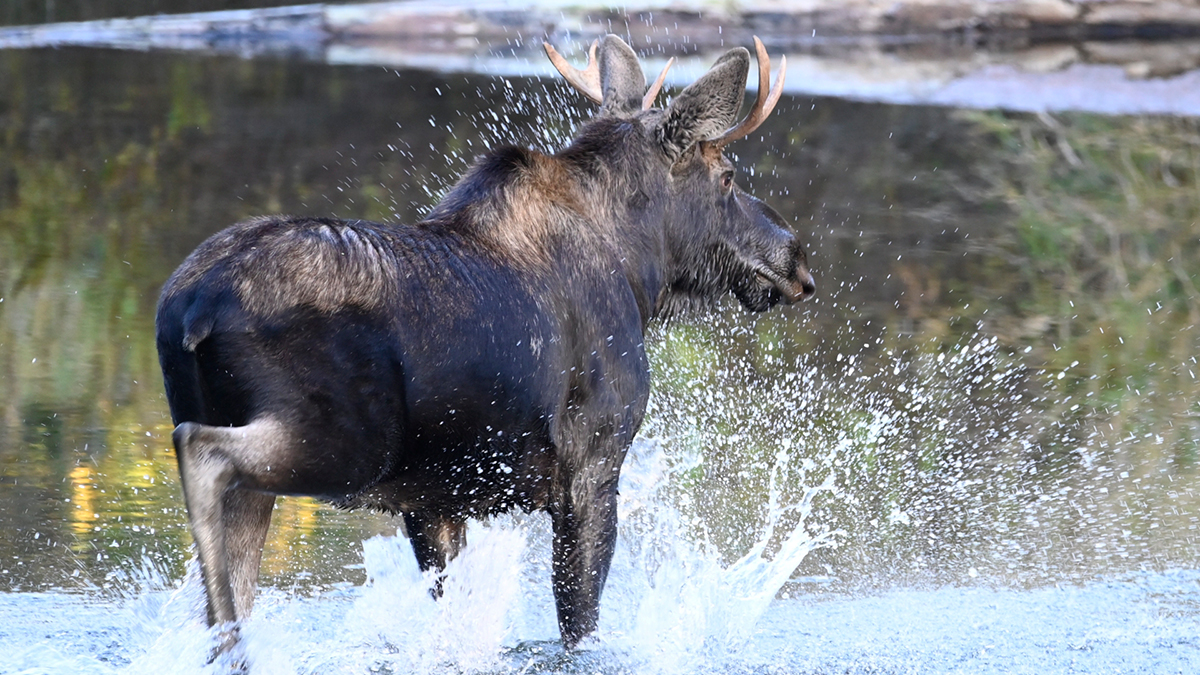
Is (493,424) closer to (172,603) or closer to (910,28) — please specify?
(172,603)

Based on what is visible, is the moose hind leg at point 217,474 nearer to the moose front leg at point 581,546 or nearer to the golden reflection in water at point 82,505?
the moose front leg at point 581,546

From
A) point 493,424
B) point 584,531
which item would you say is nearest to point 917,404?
point 584,531

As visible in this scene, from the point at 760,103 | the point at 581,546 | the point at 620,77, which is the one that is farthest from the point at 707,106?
the point at 581,546

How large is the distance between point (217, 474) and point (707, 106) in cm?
187

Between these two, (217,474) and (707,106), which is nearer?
(217,474)

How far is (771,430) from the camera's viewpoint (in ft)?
22.4

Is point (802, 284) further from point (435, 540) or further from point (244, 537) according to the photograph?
point (244, 537)

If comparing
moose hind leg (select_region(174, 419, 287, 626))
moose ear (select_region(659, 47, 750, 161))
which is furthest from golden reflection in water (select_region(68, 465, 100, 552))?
moose ear (select_region(659, 47, 750, 161))

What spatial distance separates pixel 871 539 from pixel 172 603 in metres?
2.61

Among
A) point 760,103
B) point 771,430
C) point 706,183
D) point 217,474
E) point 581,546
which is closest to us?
point 217,474

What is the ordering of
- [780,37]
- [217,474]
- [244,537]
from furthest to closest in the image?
[780,37] < [244,537] < [217,474]

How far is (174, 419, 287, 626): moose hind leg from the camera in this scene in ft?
11.4

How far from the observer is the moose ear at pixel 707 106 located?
4.52 metres

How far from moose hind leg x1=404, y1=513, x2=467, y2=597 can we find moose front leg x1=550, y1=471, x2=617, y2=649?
319mm
